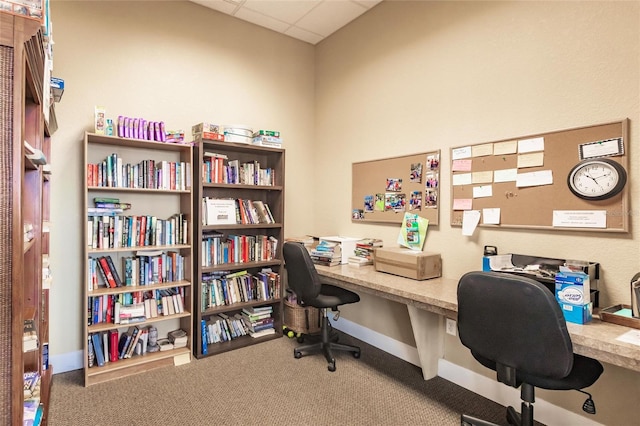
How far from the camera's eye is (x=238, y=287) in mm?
3152

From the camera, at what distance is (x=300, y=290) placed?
8.99 ft

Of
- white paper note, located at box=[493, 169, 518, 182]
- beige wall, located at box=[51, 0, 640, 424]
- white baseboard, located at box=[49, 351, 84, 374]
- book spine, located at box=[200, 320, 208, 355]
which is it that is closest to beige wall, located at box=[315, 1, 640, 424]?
beige wall, located at box=[51, 0, 640, 424]

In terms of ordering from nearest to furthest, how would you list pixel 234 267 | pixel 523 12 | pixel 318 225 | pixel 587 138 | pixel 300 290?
pixel 587 138
pixel 523 12
pixel 300 290
pixel 234 267
pixel 318 225

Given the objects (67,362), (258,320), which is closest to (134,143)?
(67,362)

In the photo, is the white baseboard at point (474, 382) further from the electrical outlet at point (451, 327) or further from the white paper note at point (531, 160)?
the white paper note at point (531, 160)

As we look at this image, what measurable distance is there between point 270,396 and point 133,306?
1266mm

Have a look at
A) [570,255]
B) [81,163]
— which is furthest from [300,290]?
[81,163]

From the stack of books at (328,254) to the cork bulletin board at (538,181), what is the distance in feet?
3.27

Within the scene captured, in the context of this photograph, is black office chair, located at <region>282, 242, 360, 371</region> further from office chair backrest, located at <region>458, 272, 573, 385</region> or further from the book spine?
office chair backrest, located at <region>458, 272, 573, 385</region>

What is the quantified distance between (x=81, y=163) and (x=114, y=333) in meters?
1.33

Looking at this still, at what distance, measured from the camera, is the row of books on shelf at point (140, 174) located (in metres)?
2.57

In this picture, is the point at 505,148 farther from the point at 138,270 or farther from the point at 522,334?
the point at 138,270

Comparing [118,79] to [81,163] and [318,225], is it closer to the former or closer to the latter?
[81,163]

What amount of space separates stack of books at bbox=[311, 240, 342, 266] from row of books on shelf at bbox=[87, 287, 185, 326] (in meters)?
1.21
